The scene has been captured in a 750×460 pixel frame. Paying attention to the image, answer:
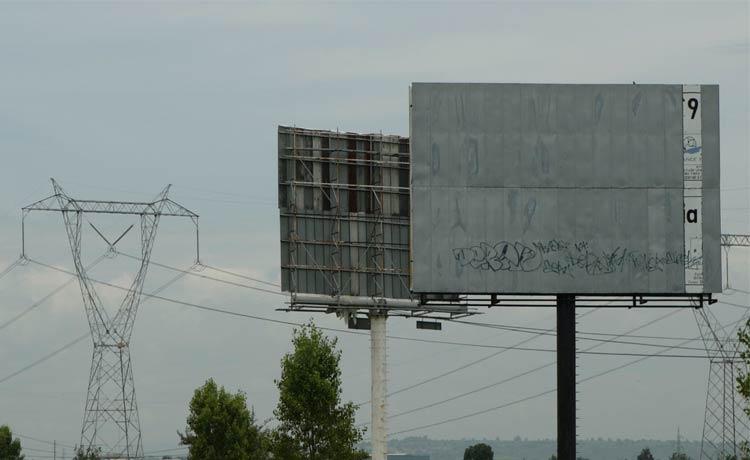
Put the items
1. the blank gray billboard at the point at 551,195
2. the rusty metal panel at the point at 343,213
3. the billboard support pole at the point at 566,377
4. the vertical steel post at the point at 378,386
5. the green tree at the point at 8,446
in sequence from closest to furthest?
the billboard support pole at the point at 566,377 < the blank gray billboard at the point at 551,195 < the rusty metal panel at the point at 343,213 < the vertical steel post at the point at 378,386 < the green tree at the point at 8,446

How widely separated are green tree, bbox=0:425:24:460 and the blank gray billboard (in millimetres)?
88052

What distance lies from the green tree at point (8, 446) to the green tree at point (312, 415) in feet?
181

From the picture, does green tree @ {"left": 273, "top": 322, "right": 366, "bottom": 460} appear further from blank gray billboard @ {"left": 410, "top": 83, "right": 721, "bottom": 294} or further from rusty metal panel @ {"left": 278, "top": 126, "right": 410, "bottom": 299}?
blank gray billboard @ {"left": 410, "top": 83, "right": 721, "bottom": 294}

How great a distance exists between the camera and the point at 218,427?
82062mm

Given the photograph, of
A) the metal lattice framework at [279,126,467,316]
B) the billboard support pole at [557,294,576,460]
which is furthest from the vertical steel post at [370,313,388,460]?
the billboard support pole at [557,294,576,460]

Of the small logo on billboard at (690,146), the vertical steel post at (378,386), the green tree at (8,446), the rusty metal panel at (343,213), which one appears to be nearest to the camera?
the small logo on billboard at (690,146)

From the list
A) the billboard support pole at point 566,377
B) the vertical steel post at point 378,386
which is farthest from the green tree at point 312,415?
the billboard support pole at point 566,377

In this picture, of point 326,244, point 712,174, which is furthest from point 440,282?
point 326,244

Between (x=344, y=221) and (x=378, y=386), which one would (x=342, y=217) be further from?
(x=378, y=386)

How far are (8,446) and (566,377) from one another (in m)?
90.1

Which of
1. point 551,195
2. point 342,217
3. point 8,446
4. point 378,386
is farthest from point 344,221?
point 8,446

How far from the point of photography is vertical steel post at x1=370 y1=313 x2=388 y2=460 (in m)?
72.1

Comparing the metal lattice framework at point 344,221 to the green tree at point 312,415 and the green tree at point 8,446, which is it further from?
the green tree at point 8,446

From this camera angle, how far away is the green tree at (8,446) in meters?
122
